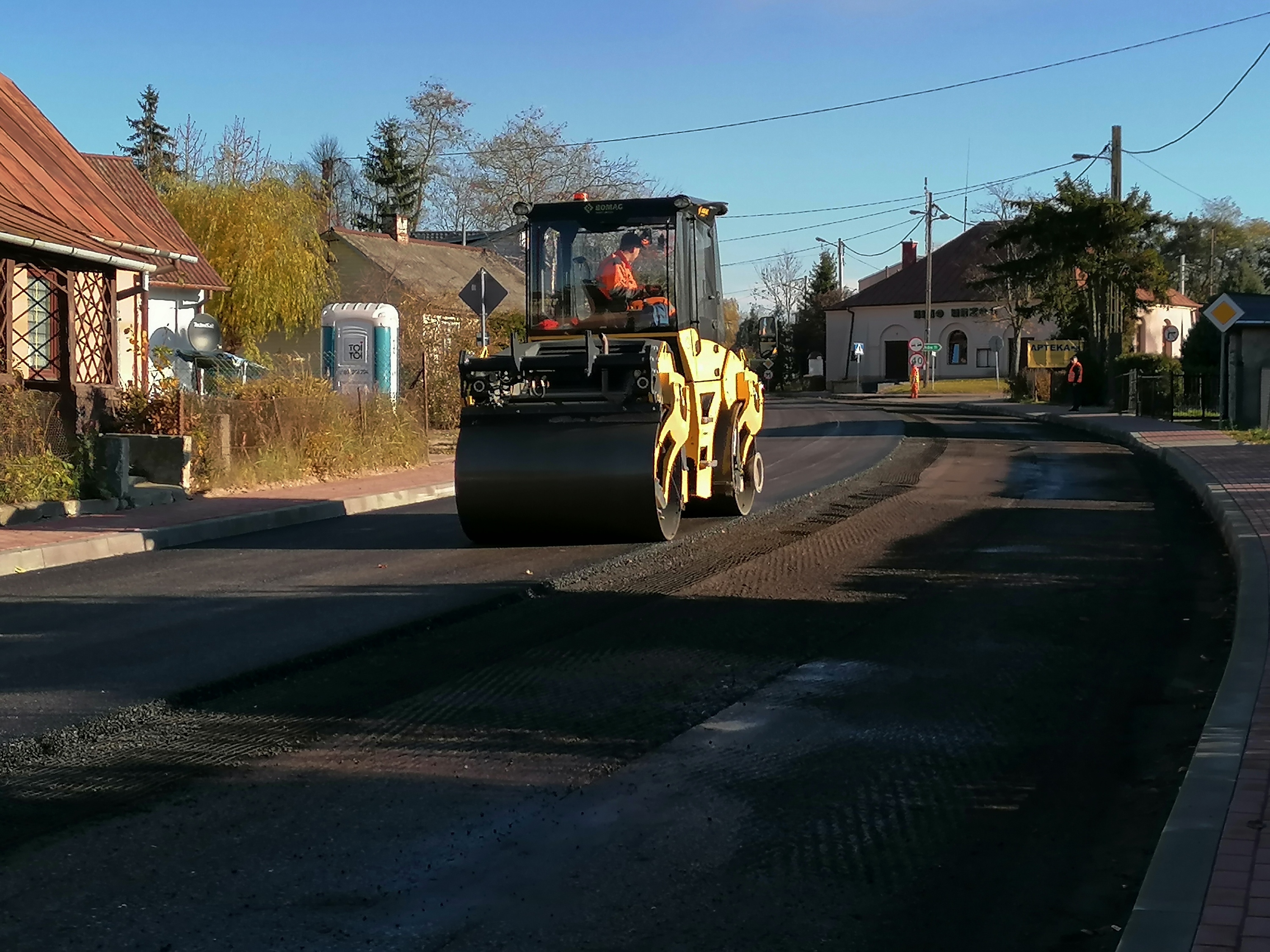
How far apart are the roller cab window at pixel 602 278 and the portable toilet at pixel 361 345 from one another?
433 inches

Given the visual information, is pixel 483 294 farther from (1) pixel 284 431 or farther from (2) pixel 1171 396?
(2) pixel 1171 396

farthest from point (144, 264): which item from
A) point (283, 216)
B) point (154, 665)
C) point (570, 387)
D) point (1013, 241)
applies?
point (1013, 241)

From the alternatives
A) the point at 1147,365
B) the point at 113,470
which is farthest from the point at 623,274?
the point at 1147,365

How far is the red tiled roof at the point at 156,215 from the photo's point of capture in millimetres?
29375

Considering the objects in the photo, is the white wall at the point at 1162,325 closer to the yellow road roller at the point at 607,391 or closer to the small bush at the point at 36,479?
the yellow road roller at the point at 607,391

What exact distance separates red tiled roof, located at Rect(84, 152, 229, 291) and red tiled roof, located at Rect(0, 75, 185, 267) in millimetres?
6213

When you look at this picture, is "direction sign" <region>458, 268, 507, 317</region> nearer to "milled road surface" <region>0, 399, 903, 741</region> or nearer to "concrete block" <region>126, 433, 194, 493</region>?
"concrete block" <region>126, 433, 194, 493</region>

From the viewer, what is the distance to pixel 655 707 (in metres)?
6.50

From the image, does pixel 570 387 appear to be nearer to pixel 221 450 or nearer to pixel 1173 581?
pixel 1173 581

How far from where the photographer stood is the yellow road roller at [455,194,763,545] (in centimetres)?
1136

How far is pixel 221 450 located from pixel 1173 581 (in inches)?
432

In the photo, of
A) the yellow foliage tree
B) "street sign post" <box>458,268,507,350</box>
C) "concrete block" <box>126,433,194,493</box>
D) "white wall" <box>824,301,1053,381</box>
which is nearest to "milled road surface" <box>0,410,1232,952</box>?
"concrete block" <box>126,433,194,493</box>

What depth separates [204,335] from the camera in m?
26.9

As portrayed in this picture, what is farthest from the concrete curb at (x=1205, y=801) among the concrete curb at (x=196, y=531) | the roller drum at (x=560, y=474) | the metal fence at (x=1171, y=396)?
the metal fence at (x=1171, y=396)
